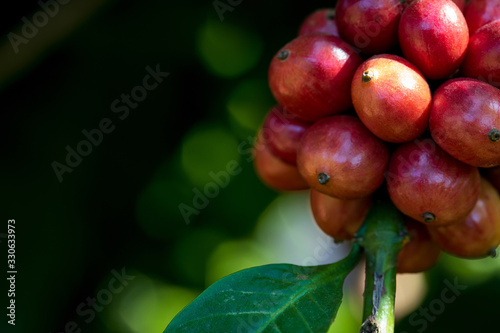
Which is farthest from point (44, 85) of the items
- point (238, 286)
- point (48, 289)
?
point (238, 286)

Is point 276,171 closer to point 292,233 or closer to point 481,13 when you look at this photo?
point 481,13

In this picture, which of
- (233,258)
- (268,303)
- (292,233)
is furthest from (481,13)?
(292,233)

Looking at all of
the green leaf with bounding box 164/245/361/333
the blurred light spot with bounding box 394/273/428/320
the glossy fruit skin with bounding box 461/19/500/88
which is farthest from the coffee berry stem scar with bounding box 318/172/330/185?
the blurred light spot with bounding box 394/273/428/320

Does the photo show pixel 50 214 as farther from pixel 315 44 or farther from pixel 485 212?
pixel 485 212

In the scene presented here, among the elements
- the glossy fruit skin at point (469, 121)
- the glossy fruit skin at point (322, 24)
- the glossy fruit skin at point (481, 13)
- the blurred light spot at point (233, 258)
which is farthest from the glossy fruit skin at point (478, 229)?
the blurred light spot at point (233, 258)

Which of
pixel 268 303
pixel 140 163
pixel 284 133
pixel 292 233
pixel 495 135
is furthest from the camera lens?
pixel 292 233

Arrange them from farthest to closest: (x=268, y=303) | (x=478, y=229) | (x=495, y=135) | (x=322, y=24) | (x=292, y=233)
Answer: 1. (x=292, y=233)
2. (x=322, y=24)
3. (x=478, y=229)
4. (x=268, y=303)
5. (x=495, y=135)

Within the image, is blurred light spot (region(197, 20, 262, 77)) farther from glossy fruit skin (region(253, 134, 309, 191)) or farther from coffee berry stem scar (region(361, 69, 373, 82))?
coffee berry stem scar (region(361, 69, 373, 82))
